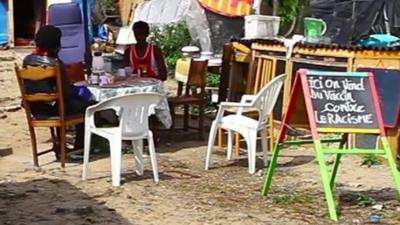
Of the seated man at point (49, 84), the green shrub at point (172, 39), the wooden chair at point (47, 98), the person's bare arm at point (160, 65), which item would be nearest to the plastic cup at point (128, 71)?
the person's bare arm at point (160, 65)

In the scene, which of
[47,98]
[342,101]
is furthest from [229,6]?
[342,101]

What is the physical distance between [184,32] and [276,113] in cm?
689

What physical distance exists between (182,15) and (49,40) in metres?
8.28

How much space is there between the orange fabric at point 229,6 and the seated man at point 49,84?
757 cm

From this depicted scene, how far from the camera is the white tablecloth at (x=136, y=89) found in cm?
817

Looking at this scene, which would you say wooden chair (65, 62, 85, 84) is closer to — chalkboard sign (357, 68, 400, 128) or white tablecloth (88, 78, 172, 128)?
white tablecloth (88, 78, 172, 128)

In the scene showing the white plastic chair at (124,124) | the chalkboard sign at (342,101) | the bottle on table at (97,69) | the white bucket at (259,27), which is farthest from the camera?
the white bucket at (259,27)

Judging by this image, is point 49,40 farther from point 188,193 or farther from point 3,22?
point 3,22

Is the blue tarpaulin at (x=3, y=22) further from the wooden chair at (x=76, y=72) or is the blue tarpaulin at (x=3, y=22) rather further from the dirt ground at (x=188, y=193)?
the dirt ground at (x=188, y=193)

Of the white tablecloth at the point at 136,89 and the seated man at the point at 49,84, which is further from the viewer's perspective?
the white tablecloth at the point at 136,89

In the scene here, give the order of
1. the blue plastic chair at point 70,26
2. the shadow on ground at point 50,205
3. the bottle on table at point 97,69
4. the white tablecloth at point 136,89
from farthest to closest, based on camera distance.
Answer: the blue plastic chair at point 70,26 → the bottle on table at point 97,69 → the white tablecloth at point 136,89 → the shadow on ground at point 50,205

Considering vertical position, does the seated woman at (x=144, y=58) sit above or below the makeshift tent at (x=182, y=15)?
above

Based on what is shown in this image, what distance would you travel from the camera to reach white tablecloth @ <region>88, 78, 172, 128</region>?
8172 millimetres

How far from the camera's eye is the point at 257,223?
5.91 m
